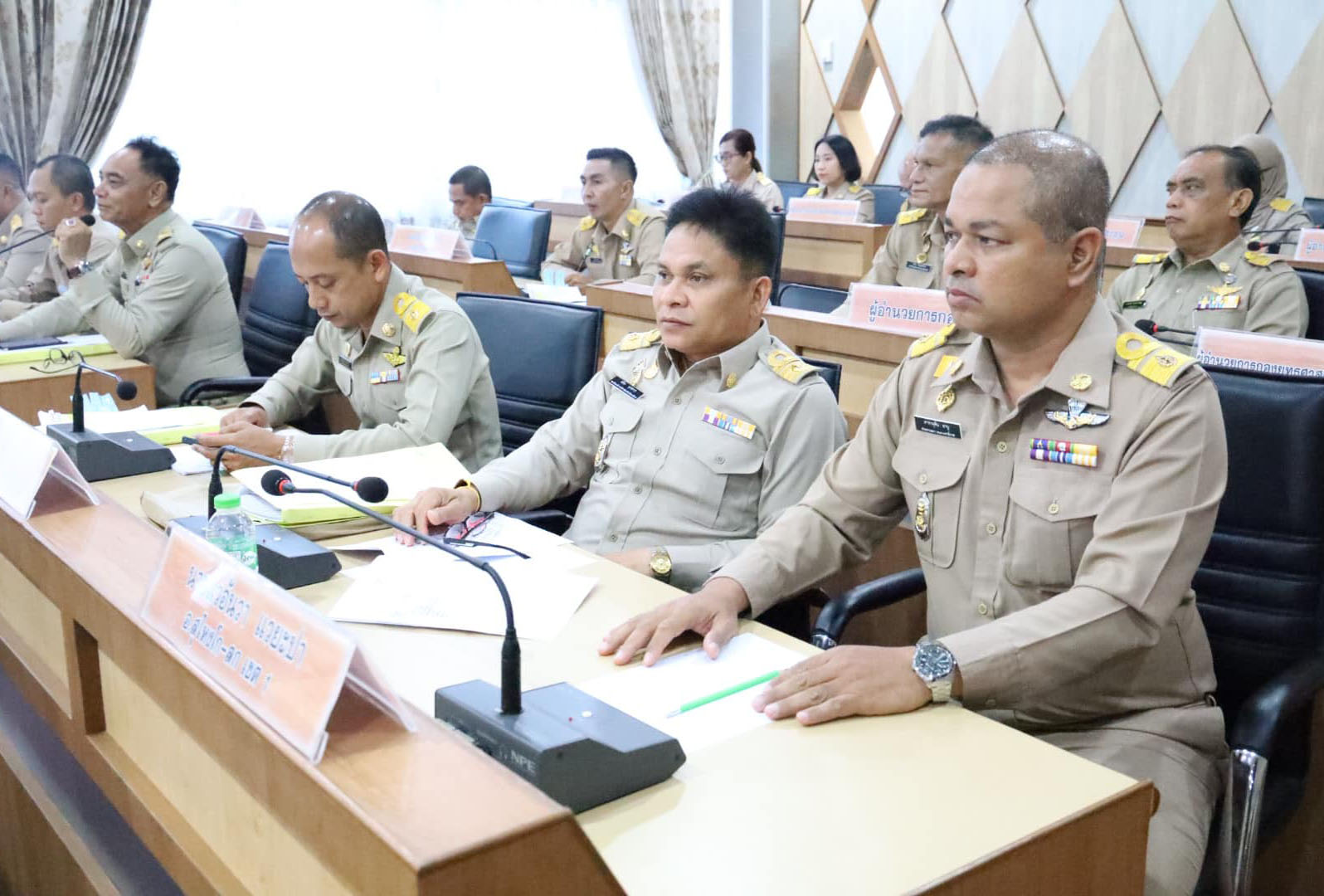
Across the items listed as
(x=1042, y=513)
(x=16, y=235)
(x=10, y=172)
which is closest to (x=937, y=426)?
(x=1042, y=513)

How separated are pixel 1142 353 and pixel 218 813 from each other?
1.15 meters

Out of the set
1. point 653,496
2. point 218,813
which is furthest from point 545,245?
point 218,813

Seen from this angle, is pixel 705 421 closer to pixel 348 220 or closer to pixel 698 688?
pixel 698 688

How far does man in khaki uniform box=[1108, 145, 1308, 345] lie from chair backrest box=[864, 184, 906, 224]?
336 centimetres

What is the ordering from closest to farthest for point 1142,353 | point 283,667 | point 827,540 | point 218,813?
point 283,667, point 218,813, point 1142,353, point 827,540

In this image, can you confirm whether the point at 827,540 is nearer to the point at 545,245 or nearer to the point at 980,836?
the point at 980,836

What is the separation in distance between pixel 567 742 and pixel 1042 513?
2.50 ft

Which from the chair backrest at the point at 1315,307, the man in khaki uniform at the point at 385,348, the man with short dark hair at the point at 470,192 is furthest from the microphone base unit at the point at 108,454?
the man with short dark hair at the point at 470,192

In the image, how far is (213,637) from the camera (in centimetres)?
97

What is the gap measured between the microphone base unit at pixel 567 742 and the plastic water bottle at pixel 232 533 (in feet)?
2.12

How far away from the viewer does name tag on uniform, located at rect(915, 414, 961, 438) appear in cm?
157

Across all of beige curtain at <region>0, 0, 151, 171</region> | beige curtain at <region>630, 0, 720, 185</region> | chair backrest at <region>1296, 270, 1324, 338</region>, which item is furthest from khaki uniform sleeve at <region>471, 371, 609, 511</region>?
beige curtain at <region>630, 0, 720, 185</region>

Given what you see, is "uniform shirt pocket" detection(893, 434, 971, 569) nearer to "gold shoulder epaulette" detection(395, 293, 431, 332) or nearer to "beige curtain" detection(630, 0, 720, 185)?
"gold shoulder epaulette" detection(395, 293, 431, 332)

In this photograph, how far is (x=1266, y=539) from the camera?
1578 mm
